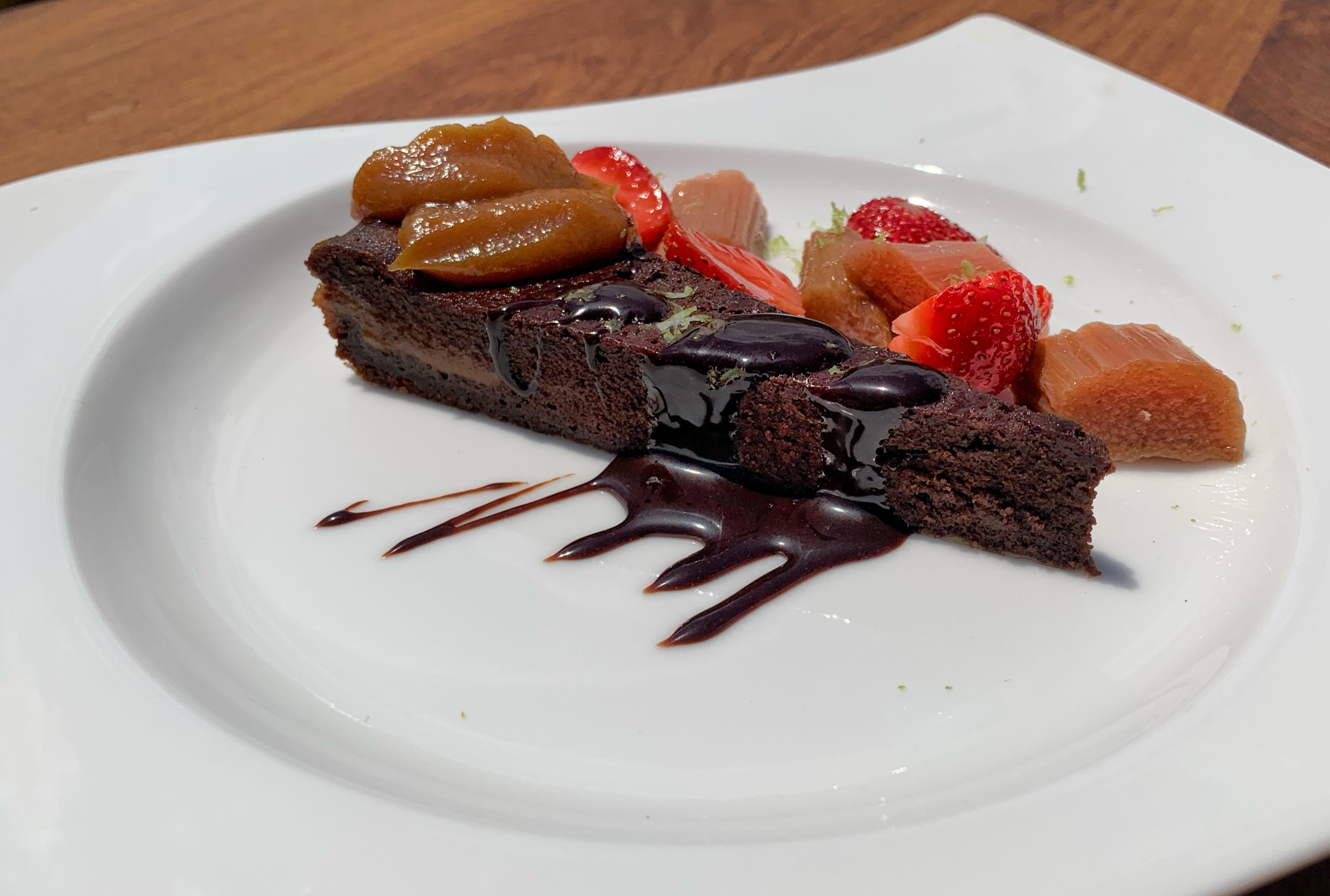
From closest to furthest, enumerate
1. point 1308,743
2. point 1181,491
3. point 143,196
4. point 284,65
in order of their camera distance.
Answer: point 1308,743 → point 1181,491 → point 143,196 → point 284,65

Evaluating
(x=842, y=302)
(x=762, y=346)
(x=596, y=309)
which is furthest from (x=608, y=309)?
(x=842, y=302)

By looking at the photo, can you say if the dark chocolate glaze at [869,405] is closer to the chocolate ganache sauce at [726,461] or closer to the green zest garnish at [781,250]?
the chocolate ganache sauce at [726,461]

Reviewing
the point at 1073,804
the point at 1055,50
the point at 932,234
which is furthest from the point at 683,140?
the point at 1073,804

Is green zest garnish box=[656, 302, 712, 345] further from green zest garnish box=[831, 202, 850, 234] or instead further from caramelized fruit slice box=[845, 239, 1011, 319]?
green zest garnish box=[831, 202, 850, 234]

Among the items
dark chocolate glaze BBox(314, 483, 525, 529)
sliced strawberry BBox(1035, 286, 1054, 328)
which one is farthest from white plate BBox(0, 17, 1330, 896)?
sliced strawberry BBox(1035, 286, 1054, 328)

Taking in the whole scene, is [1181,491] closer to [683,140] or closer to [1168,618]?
[1168,618]

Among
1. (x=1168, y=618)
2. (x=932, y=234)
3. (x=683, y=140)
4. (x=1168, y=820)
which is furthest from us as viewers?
(x=683, y=140)

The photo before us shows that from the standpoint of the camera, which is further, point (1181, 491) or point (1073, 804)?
point (1181, 491)
